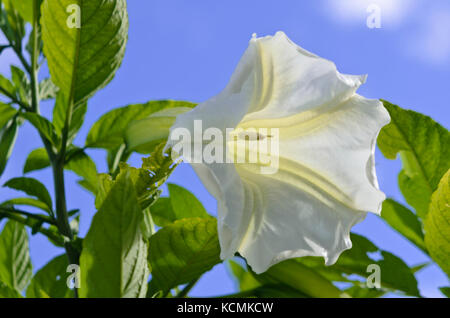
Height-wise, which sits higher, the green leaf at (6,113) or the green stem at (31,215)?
the green leaf at (6,113)

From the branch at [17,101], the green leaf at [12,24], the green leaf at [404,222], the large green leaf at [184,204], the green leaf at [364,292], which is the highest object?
the green leaf at [12,24]

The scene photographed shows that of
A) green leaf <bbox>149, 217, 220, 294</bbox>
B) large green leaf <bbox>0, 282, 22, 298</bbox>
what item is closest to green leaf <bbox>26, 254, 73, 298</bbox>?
large green leaf <bbox>0, 282, 22, 298</bbox>

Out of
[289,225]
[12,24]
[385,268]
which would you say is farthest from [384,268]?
[12,24]

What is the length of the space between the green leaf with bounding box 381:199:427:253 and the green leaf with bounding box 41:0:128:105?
2.97 feet

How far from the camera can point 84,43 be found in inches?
46.6

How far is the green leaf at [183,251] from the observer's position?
1066mm

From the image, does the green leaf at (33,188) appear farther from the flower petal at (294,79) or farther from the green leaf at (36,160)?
the flower petal at (294,79)

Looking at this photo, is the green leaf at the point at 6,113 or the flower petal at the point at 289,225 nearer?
the flower petal at the point at 289,225

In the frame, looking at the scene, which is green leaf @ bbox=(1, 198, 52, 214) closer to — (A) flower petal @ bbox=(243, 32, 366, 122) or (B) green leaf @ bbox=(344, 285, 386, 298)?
(A) flower petal @ bbox=(243, 32, 366, 122)

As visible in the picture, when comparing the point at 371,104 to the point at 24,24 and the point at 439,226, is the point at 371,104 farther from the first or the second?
the point at 24,24

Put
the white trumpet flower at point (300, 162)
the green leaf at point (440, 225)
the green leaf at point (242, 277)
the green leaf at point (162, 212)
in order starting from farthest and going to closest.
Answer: the green leaf at point (242, 277)
the green leaf at point (162, 212)
the green leaf at point (440, 225)
the white trumpet flower at point (300, 162)

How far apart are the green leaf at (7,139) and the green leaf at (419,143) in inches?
36.6

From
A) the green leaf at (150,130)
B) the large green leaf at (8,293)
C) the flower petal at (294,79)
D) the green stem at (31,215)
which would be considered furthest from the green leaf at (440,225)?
the large green leaf at (8,293)

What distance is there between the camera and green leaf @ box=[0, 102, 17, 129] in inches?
55.5
